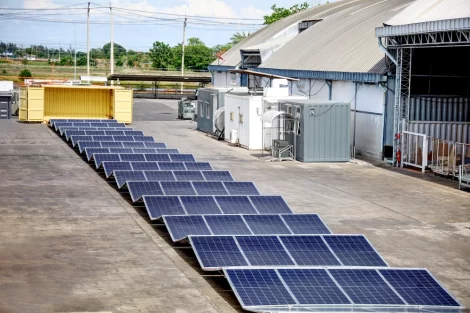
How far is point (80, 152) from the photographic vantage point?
157 feet

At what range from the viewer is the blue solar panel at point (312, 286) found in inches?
713

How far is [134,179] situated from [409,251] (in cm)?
1304

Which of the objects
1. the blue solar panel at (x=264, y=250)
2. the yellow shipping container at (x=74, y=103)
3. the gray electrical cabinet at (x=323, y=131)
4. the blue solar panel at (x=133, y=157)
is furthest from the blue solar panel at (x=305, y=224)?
the yellow shipping container at (x=74, y=103)

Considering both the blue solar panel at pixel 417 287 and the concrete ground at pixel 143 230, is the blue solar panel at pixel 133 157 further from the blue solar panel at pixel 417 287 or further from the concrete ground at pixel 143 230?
the blue solar panel at pixel 417 287

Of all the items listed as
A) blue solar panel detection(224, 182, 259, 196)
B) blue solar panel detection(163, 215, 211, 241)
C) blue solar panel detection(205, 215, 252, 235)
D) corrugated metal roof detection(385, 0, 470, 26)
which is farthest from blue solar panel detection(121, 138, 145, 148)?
blue solar panel detection(205, 215, 252, 235)

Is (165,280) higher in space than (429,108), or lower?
lower

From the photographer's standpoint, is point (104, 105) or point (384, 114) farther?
point (104, 105)

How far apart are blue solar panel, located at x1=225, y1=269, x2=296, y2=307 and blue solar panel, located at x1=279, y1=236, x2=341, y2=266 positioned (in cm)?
219

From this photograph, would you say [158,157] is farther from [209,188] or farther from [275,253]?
[275,253]

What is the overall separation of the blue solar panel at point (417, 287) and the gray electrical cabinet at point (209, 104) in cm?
4304

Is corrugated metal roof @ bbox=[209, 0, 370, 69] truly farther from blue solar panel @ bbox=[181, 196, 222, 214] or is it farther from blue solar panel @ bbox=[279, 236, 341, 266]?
blue solar panel @ bbox=[279, 236, 341, 266]

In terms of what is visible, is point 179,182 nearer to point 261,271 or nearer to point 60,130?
point 261,271

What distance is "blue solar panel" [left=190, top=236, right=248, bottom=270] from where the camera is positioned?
2127cm

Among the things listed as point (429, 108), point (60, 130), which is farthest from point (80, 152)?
point (429, 108)
